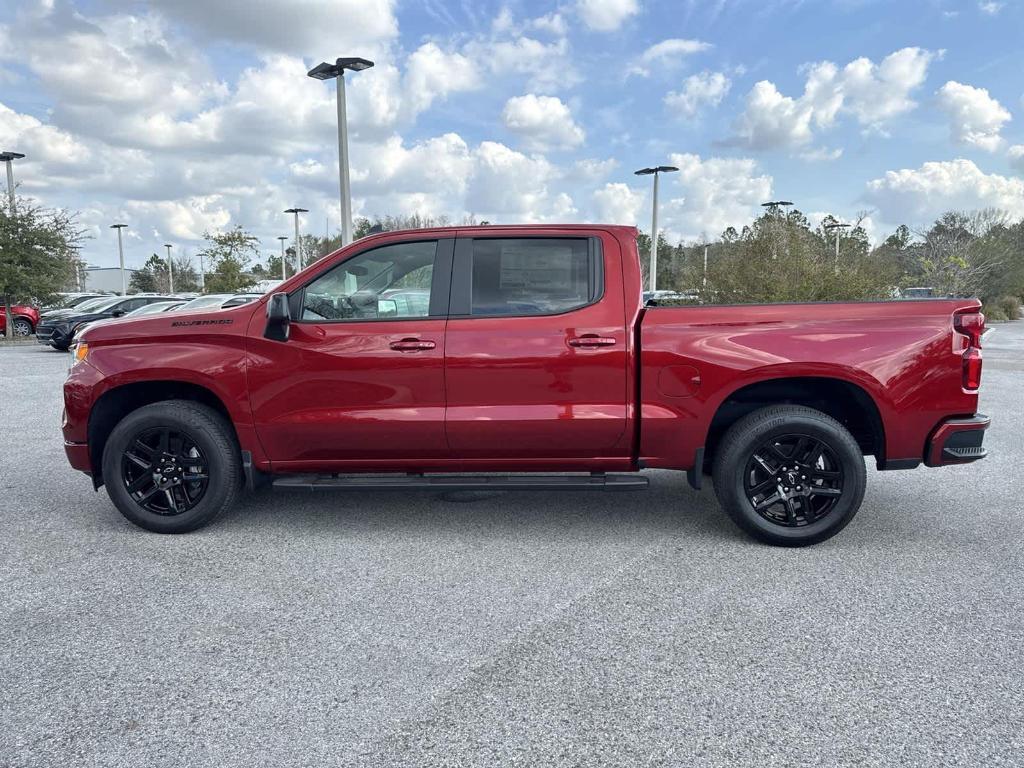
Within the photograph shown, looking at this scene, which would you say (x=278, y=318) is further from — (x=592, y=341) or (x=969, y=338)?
(x=969, y=338)

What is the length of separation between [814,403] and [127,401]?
430 centimetres

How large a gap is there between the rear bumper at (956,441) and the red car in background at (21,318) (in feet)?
87.7

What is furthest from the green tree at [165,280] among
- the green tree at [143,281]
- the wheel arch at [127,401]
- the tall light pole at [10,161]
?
the wheel arch at [127,401]

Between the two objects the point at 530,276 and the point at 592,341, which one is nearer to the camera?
the point at 592,341

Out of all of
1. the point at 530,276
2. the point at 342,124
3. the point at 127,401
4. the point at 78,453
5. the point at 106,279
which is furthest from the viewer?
the point at 106,279

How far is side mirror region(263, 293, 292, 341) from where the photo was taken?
13.8 feet

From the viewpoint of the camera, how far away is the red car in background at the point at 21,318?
2391 cm

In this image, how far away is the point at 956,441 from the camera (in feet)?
13.7

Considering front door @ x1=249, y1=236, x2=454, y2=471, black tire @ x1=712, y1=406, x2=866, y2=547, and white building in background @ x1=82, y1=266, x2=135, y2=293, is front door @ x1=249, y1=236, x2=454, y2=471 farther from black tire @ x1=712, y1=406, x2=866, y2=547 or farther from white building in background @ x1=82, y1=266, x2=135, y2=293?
white building in background @ x1=82, y1=266, x2=135, y2=293

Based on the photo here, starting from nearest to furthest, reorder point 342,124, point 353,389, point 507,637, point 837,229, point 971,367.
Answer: point 507,637 < point 971,367 < point 353,389 < point 342,124 < point 837,229

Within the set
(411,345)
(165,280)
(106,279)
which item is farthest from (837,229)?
(106,279)

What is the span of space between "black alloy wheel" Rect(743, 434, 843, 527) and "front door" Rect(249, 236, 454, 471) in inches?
71.8

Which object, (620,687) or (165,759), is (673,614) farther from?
(165,759)

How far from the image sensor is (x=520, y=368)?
4.22 meters
